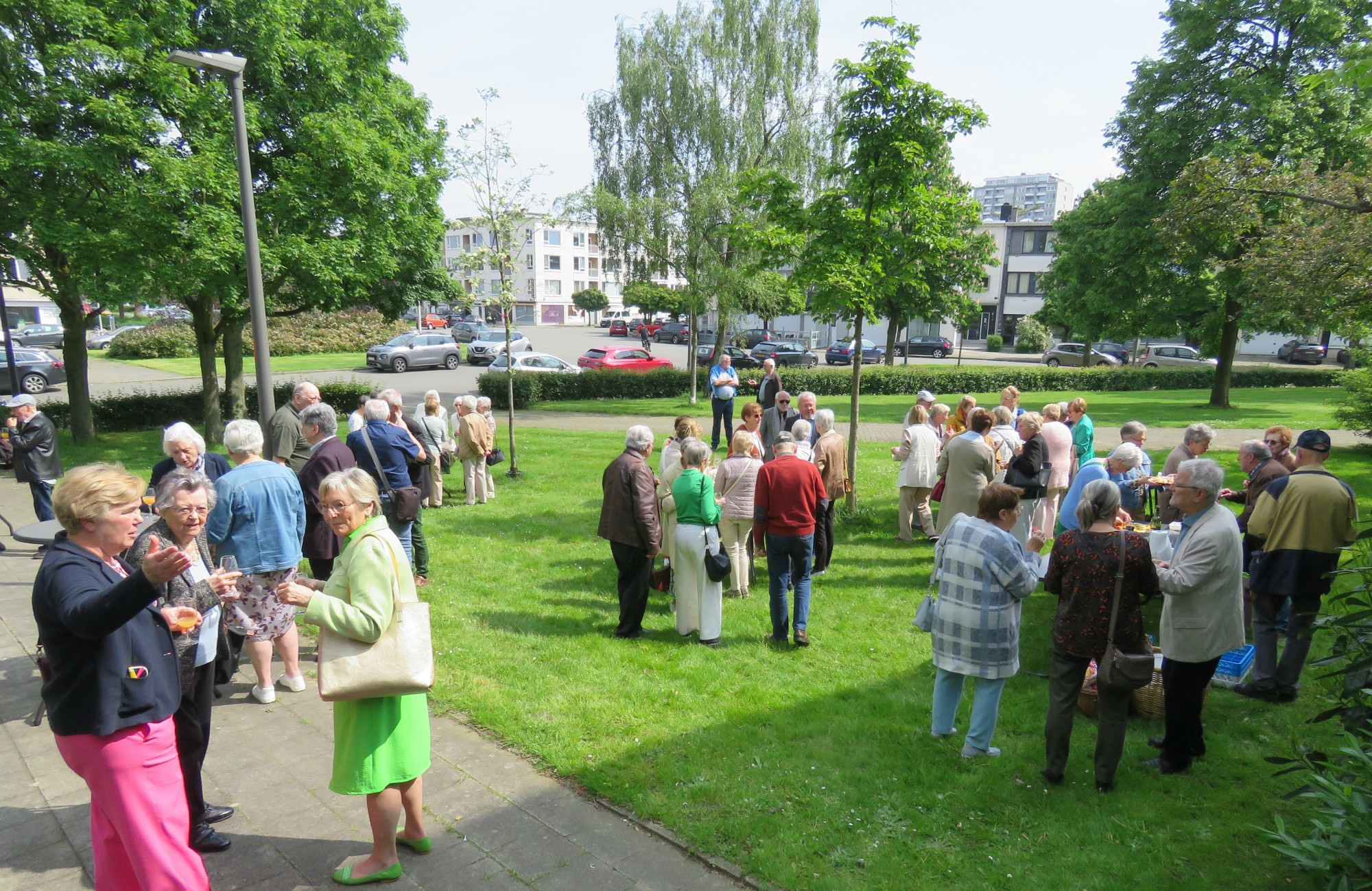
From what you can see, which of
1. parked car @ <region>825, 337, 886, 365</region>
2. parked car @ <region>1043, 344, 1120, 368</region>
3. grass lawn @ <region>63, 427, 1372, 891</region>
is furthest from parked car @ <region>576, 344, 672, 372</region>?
parked car @ <region>1043, 344, 1120, 368</region>

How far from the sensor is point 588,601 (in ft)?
25.7

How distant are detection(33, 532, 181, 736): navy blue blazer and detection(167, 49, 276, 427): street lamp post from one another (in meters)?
5.80

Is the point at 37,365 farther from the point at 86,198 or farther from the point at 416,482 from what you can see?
the point at 416,482

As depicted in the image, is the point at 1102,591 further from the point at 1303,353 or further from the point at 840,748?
the point at 1303,353

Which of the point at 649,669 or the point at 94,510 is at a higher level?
the point at 94,510

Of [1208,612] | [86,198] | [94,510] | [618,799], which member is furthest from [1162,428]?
[86,198]

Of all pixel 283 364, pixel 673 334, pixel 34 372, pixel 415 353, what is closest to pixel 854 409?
pixel 415 353

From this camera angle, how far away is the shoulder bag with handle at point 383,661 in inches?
134

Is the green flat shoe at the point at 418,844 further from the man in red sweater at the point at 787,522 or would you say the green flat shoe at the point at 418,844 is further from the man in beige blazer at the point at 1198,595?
the man in beige blazer at the point at 1198,595

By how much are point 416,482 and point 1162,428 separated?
18.2 meters

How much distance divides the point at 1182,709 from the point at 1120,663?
0.89 meters

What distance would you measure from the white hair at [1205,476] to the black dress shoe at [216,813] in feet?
18.7

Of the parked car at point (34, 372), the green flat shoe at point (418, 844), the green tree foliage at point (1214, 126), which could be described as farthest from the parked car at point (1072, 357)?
the green flat shoe at point (418, 844)

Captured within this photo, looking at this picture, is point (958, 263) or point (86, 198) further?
point (958, 263)
